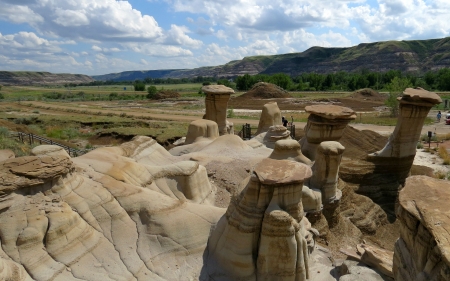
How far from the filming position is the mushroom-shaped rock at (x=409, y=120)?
46.6ft

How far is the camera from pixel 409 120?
14.9 m

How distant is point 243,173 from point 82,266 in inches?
286

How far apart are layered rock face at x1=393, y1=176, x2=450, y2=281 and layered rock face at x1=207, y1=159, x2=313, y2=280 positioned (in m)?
1.77

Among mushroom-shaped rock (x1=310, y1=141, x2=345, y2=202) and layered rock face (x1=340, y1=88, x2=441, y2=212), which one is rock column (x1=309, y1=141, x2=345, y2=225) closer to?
mushroom-shaped rock (x1=310, y1=141, x2=345, y2=202)

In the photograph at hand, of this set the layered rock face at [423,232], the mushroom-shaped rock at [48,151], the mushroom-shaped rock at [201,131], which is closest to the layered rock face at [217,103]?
the mushroom-shaped rock at [201,131]

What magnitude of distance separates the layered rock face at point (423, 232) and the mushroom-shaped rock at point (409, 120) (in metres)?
9.62

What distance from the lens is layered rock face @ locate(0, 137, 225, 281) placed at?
20.7 ft

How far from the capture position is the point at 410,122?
14.9 meters

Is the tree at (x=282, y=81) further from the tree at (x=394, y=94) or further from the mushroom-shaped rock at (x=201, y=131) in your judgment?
the mushroom-shaped rock at (x=201, y=131)

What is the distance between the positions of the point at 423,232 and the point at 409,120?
11.5 meters

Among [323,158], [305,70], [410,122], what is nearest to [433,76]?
[410,122]

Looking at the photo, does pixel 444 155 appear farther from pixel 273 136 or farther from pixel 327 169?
pixel 327 169

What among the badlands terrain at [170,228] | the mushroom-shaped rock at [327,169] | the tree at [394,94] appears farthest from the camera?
the tree at [394,94]

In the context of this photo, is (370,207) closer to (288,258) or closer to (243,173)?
(243,173)
